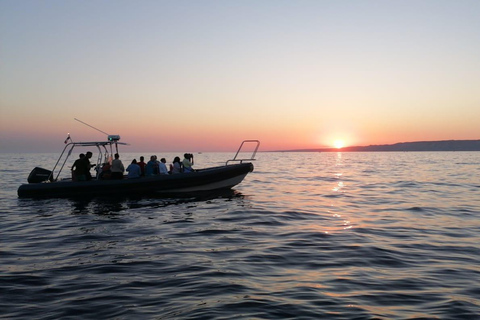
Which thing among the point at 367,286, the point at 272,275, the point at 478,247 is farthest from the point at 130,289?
the point at 478,247

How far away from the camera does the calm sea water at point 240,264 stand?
5121 mm

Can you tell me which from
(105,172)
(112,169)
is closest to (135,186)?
(112,169)

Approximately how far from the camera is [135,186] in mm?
17734

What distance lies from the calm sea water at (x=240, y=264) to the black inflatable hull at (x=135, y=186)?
3.37m

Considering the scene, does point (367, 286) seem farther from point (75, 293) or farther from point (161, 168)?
point (161, 168)

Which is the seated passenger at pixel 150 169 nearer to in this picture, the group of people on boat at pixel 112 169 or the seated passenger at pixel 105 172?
the group of people on boat at pixel 112 169

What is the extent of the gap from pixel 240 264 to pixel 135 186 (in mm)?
11481

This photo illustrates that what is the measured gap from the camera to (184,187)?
1856 cm

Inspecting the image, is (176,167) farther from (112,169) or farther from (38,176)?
(38,176)

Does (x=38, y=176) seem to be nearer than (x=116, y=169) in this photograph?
No

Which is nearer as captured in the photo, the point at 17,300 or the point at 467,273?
the point at 17,300

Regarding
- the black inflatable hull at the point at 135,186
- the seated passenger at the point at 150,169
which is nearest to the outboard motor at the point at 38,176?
the black inflatable hull at the point at 135,186

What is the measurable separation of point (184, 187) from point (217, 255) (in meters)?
10.9

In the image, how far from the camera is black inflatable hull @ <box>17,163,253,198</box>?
57.6 feet
